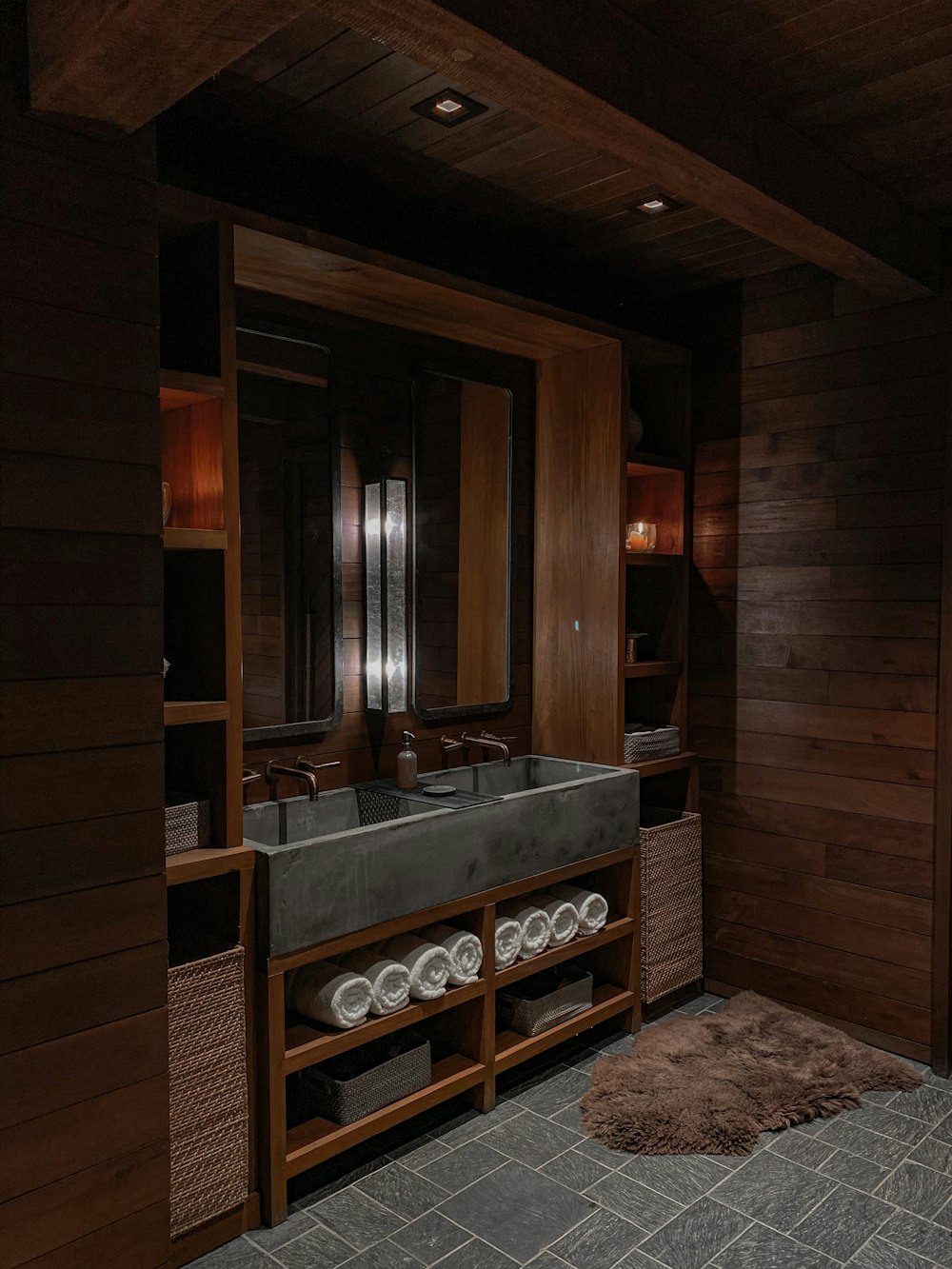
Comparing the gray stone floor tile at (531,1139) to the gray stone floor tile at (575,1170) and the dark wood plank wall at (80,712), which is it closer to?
the gray stone floor tile at (575,1170)

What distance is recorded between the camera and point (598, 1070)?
10.2ft

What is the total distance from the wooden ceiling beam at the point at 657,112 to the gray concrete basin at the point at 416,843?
1680 mm

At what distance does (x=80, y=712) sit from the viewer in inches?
72.6

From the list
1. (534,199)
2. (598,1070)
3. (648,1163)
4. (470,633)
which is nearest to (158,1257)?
(648,1163)

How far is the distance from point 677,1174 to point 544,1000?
63cm

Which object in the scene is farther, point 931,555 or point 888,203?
point 931,555

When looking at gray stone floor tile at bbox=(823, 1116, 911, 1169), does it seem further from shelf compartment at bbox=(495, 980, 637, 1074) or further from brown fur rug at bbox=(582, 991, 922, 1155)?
shelf compartment at bbox=(495, 980, 637, 1074)

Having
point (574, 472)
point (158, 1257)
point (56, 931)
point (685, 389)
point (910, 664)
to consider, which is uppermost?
point (685, 389)

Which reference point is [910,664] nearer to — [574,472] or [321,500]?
[574,472]

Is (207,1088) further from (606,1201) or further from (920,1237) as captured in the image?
(920,1237)

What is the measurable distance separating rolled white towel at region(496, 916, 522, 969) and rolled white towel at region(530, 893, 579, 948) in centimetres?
17

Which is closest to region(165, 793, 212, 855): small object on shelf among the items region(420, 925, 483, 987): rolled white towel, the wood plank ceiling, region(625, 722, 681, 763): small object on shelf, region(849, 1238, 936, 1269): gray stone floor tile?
region(420, 925, 483, 987): rolled white towel

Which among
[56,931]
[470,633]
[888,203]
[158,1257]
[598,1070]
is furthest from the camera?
[470,633]

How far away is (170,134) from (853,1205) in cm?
317
